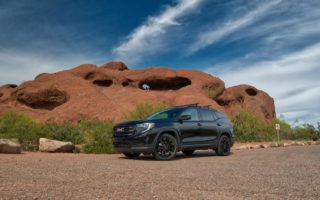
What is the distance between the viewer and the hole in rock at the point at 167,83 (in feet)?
182

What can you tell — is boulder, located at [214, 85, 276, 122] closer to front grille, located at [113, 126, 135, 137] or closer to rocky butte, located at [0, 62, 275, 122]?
rocky butte, located at [0, 62, 275, 122]

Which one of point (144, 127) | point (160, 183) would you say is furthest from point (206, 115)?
point (160, 183)

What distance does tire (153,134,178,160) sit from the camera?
1251 cm

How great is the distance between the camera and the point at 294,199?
5609 millimetres

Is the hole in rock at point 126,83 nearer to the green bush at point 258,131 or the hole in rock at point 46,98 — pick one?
the hole in rock at point 46,98

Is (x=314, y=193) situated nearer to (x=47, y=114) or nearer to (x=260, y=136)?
(x=260, y=136)

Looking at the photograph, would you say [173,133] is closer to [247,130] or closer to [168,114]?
[168,114]

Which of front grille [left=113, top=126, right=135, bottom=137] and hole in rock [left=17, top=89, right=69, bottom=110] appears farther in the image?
hole in rock [left=17, top=89, right=69, bottom=110]

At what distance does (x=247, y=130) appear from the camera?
28.5 m

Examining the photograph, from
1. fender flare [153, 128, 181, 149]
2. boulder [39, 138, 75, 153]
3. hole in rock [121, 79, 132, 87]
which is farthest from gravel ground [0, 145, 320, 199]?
hole in rock [121, 79, 132, 87]

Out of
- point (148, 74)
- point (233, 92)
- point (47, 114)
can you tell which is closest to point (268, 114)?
point (233, 92)

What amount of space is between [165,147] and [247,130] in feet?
55.7

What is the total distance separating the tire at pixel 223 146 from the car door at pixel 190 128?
1222 millimetres

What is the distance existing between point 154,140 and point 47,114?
37.3 m
